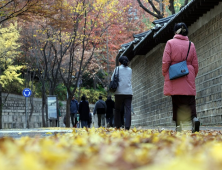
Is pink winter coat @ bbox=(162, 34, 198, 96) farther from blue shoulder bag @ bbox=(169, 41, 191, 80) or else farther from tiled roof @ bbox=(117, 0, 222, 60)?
tiled roof @ bbox=(117, 0, 222, 60)

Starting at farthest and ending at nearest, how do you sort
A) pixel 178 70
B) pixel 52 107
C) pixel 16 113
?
pixel 16 113
pixel 52 107
pixel 178 70

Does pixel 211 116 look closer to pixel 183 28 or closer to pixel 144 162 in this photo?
pixel 183 28

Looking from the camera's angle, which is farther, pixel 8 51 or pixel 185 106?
pixel 8 51

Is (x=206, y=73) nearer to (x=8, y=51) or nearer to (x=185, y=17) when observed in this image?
(x=185, y=17)

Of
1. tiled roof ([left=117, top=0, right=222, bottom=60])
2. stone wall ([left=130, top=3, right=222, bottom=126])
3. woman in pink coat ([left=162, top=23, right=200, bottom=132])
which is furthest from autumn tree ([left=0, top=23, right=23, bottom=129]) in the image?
woman in pink coat ([left=162, top=23, right=200, bottom=132])

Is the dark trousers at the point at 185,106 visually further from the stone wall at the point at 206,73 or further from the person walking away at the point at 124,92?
the stone wall at the point at 206,73

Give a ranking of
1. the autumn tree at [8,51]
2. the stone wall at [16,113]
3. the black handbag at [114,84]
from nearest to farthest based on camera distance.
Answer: the black handbag at [114,84], the autumn tree at [8,51], the stone wall at [16,113]

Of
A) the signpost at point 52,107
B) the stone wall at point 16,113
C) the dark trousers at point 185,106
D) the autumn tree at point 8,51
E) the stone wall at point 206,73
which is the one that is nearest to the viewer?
the dark trousers at point 185,106

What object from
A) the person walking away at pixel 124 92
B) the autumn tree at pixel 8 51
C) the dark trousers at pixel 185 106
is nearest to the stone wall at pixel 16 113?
the autumn tree at pixel 8 51

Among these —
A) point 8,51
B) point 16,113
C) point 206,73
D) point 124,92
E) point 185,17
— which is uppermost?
point 8,51

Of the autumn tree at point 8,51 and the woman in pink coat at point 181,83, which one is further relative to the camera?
the autumn tree at point 8,51

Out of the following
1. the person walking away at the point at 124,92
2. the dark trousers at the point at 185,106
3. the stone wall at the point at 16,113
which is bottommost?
the dark trousers at the point at 185,106

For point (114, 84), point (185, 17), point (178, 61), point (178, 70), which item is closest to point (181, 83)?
point (178, 70)

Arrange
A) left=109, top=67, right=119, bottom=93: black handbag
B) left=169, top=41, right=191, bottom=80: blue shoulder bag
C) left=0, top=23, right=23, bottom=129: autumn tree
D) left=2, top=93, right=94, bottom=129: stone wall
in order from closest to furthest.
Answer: left=169, top=41, right=191, bottom=80: blue shoulder bag → left=109, top=67, right=119, bottom=93: black handbag → left=0, top=23, right=23, bottom=129: autumn tree → left=2, top=93, right=94, bottom=129: stone wall
